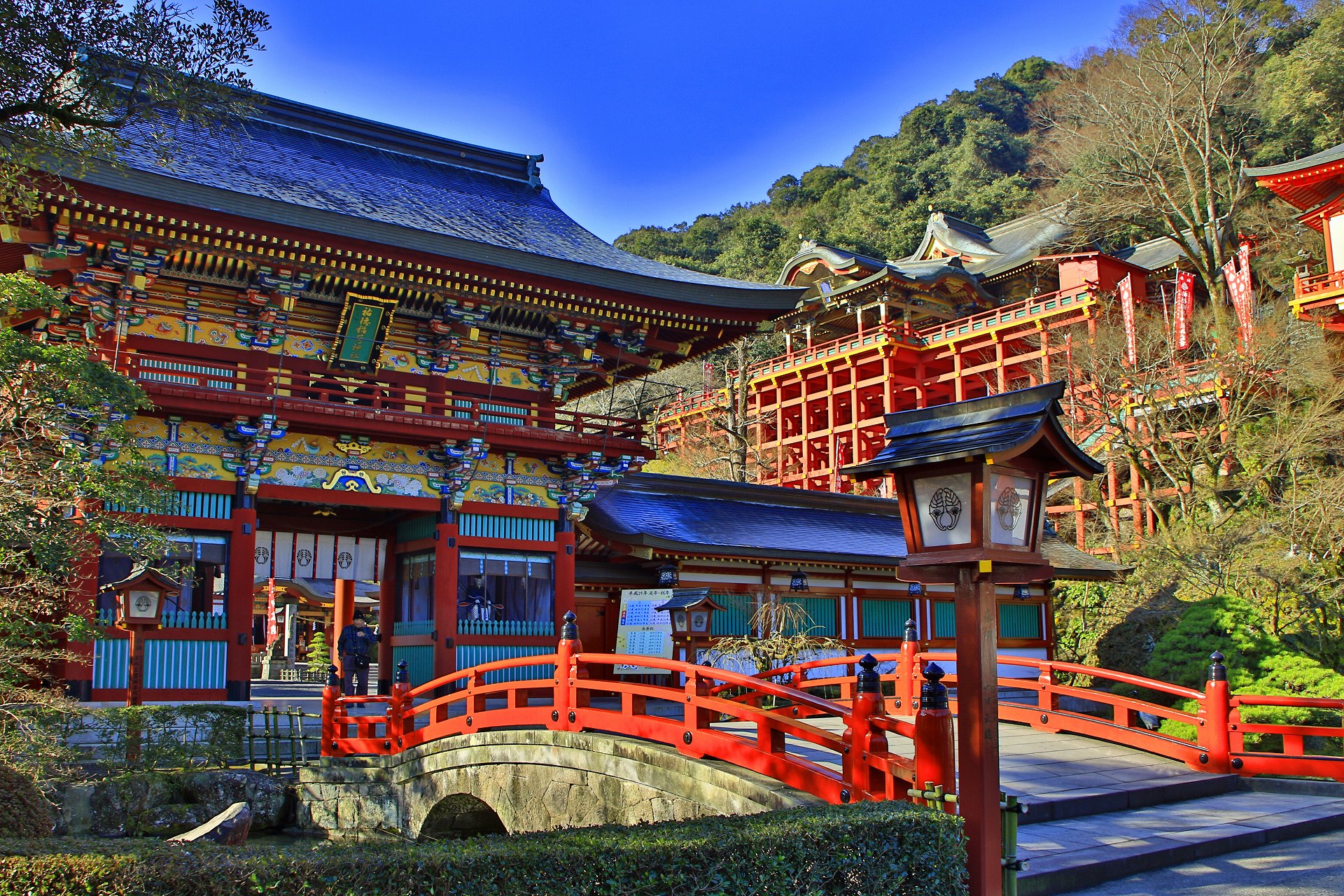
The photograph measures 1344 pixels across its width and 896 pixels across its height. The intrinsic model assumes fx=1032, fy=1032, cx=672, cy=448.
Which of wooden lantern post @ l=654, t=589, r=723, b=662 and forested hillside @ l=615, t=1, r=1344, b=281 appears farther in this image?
forested hillside @ l=615, t=1, r=1344, b=281

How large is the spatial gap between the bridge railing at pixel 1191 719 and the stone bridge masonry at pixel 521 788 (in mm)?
2391

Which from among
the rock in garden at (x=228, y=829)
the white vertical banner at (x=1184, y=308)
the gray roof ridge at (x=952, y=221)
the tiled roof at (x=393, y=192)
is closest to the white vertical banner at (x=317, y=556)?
the tiled roof at (x=393, y=192)

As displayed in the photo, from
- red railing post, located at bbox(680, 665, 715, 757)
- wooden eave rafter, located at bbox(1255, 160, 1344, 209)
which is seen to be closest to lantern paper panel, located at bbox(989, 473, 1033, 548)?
red railing post, located at bbox(680, 665, 715, 757)

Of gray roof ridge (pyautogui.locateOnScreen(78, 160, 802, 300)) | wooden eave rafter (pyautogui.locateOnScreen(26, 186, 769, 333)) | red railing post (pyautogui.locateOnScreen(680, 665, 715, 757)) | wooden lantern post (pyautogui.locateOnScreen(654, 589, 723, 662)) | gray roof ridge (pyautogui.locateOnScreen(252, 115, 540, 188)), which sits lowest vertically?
red railing post (pyautogui.locateOnScreen(680, 665, 715, 757))

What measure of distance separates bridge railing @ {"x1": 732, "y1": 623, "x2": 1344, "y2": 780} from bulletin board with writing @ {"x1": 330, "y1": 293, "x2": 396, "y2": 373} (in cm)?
794

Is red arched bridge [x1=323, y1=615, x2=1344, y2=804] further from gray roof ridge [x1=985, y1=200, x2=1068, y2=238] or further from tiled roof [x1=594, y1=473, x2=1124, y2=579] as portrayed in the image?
gray roof ridge [x1=985, y1=200, x2=1068, y2=238]

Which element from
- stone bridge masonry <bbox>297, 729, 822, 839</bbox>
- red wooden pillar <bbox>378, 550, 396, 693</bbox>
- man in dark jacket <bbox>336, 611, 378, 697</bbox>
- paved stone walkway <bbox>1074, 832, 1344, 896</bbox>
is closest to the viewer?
paved stone walkway <bbox>1074, 832, 1344, 896</bbox>

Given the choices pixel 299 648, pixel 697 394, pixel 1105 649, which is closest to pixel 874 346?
pixel 697 394

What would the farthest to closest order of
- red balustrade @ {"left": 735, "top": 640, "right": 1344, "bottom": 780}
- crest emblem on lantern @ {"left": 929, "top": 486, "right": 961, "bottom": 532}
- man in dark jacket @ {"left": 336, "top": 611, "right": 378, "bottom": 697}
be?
man in dark jacket @ {"left": 336, "top": 611, "right": 378, "bottom": 697}, red balustrade @ {"left": 735, "top": 640, "right": 1344, "bottom": 780}, crest emblem on lantern @ {"left": 929, "top": 486, "right": 961, "bottom": 532}

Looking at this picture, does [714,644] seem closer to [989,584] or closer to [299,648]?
[989,584]

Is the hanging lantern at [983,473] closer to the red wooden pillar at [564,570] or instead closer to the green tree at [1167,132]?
the red wooden pillar at [564,570]

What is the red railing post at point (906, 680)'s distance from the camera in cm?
1388

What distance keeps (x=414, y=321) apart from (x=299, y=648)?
2645 centimetres

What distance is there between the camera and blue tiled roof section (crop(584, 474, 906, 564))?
741 inches
